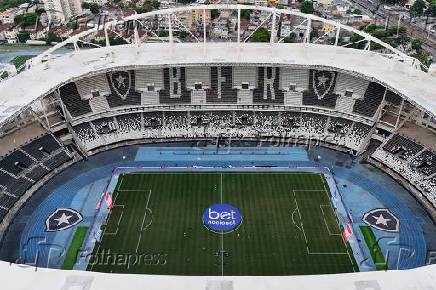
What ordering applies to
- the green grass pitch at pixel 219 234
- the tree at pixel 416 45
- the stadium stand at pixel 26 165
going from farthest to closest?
the tree at pixel 416 45 → the stadium stand at pixel 26 165 → the green grass pitch at pixel 219 234

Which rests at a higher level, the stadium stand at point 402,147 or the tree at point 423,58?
the tree at point 423,58

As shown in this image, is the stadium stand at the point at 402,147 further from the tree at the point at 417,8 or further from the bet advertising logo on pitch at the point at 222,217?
the tree at the point at 417,8

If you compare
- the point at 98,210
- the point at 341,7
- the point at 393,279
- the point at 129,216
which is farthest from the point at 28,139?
the point at 341,7

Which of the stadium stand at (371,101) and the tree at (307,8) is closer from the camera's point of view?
the stadium stand at (371,101)

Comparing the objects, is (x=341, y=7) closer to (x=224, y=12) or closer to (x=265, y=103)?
(x=224, y=12)

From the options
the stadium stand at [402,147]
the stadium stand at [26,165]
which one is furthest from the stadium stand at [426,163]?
the stadium stand at [26,165]

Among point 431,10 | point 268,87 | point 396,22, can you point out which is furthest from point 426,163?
point 431,10

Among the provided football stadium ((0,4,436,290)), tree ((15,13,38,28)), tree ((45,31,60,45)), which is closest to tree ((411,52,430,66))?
football stadium ((0,4,436,290))

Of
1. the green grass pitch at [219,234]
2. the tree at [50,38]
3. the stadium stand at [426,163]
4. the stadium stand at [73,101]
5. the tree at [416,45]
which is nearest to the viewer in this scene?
the green grass pitch at [219,234]
